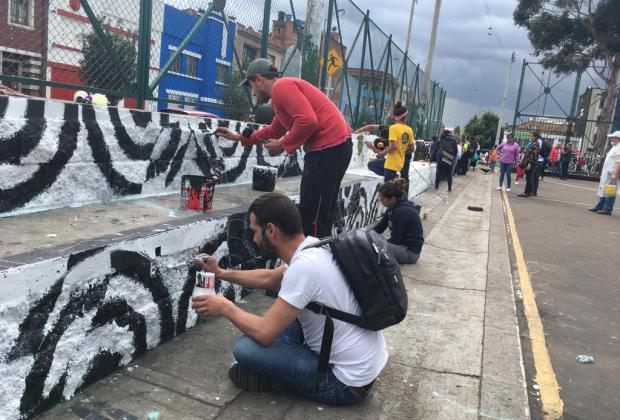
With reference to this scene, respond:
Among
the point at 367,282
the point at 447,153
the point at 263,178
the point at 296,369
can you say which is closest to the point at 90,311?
the point at 296,369

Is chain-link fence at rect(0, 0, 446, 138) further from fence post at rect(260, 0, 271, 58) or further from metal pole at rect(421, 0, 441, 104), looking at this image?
metal pole at rect(421, 0, 441, 104)

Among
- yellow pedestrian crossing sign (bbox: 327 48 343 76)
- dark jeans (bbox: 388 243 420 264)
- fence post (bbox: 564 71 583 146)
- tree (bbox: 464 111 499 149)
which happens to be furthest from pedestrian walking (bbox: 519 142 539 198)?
tree (bbox: 464 111 499 149)

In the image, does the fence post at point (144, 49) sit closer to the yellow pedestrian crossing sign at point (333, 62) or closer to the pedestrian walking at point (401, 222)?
the pedestrian walking at point (401, 222)

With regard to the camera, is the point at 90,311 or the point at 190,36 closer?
the point at 90,311

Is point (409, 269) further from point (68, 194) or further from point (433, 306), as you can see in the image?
point (68, 194)

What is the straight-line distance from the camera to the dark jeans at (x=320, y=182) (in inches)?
150

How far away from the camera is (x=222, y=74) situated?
569cm

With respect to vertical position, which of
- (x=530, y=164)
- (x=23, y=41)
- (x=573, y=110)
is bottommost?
(x=530, y=164)

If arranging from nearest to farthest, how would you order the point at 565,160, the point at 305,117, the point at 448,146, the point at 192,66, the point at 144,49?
the point at 305,117 → the point at 144,49 → the point at 192,66 → the point at 448,146 → the point at 565,160

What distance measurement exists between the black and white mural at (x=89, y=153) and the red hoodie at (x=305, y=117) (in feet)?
3.55

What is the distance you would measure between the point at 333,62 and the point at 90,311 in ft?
24.2

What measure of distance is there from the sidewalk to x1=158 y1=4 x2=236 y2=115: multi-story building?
2.27 meters

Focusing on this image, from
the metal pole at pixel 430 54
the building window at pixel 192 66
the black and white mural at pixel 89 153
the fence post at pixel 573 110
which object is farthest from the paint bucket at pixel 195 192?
the fence post at pixel 573 110

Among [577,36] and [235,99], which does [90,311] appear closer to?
[235,99]
